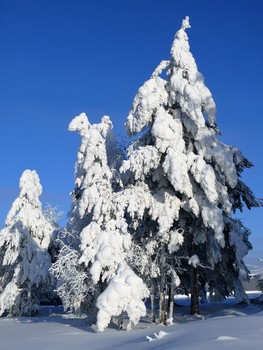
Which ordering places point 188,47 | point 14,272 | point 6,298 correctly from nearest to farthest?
point 188,47
point 6,298
point 14,272

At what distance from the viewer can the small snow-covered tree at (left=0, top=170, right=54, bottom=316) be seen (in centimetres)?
2942

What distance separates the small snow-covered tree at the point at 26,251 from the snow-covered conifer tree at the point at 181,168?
35.8 ft

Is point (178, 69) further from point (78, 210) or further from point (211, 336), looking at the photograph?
point (211, 336)

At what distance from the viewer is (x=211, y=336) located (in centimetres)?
1083

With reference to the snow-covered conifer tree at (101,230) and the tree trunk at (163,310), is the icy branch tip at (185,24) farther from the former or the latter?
the tree trunk at (163,310)

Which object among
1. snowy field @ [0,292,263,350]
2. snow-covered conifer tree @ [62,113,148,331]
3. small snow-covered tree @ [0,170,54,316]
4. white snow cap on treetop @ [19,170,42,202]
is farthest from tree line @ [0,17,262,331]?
white snow cap on treetop @ [19,170,42,202]

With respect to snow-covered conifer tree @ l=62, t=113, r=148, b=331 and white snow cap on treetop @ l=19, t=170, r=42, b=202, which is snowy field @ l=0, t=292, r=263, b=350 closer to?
snow-covered conifer tree @ l=62, t=113, r=148, b=331

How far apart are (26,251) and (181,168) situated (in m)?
14.7

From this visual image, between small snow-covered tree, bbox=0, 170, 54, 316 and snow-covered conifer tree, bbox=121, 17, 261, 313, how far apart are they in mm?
10897

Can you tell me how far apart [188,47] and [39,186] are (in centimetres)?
1508

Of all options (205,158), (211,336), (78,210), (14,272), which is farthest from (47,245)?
(211,336)

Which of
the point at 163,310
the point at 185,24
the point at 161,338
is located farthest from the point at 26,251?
the point at 161,338

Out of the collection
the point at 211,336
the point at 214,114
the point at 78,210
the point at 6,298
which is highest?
the point at 214,114

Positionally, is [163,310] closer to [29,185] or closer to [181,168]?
[181,168]
